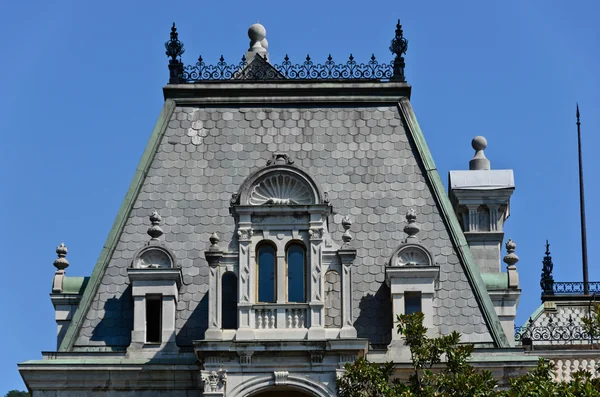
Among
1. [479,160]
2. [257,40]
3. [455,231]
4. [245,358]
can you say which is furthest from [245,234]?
[479,160]

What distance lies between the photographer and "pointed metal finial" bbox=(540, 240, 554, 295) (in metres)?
85.8

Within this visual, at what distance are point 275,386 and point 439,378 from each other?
5.84 m

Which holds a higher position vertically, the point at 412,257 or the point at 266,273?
the point at 412,257

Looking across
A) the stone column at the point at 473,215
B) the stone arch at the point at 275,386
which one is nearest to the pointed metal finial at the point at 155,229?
the stone arch at the point at 275,386

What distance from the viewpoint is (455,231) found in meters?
64.6

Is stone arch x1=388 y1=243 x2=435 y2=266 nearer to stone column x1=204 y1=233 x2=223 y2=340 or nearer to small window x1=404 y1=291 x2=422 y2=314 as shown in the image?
small window x1=404 y1=291 x2=422 y2=314

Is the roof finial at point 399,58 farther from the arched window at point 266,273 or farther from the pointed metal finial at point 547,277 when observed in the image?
the pointed metal finial at point 547,277

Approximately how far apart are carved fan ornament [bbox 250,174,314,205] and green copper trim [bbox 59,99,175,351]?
198 inches

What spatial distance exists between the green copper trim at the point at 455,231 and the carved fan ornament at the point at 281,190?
5222mm

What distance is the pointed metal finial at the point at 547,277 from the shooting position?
282 feet

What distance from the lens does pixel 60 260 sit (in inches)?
2549

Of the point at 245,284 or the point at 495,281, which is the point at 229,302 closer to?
the point at 245,284

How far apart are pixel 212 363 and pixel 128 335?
3715 millimetres

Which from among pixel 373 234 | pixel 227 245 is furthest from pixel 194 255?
pixel 373 234
